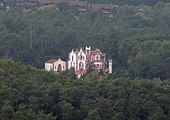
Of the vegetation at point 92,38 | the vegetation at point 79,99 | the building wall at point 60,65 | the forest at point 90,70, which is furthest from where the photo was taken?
the building wall at point 60,65

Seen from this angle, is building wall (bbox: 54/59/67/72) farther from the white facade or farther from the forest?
the forest

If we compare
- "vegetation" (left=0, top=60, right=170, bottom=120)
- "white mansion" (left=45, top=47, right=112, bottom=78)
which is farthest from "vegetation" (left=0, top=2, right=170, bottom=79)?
"vegetation" (left=0, top=60, right=170, bottom=120)

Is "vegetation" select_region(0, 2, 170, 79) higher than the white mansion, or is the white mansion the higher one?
"vegetation" select_region(0, 2, 170, 79)

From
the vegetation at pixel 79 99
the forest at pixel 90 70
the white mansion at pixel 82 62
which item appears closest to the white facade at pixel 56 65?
the white mansion at pixel 82 62

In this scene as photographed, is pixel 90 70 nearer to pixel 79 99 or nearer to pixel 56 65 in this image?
pixel 56 65

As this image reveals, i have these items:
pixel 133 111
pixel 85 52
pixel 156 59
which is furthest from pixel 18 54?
pixel 133 111

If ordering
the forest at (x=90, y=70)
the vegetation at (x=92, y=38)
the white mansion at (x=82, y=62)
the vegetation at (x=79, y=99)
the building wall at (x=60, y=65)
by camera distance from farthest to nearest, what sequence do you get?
the building wall at (x=60, y=65)
the white mansion at (x=82, y=62)
the vegetation at (x=92, y=38)
the forest at (x=90, y=70)
the vegetation at (x=79, y=99)

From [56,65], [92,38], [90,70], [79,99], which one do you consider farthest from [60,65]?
[79,99]

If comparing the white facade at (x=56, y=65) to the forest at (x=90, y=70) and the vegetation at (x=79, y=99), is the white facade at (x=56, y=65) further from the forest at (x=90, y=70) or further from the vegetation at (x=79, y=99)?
the vegetation at (x=79, y=99)
